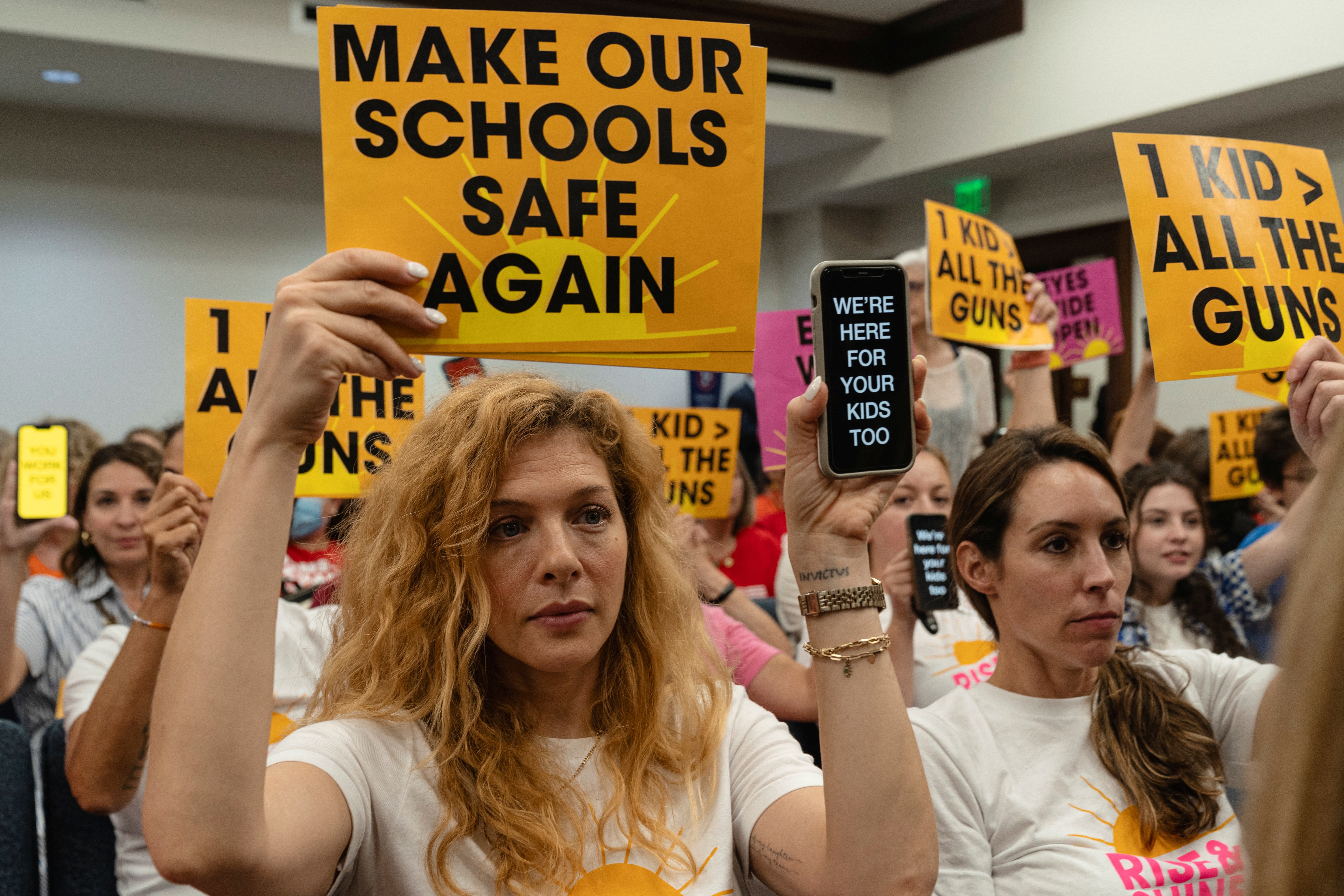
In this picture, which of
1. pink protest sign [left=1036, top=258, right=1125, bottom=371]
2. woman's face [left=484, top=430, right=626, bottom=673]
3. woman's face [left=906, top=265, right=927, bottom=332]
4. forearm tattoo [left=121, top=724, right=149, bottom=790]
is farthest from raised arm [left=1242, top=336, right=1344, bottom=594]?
pink protest sign [left=1036, top=258, right=1125, bottom=371]

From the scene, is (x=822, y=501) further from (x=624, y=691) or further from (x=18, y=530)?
(x=18, y=530)

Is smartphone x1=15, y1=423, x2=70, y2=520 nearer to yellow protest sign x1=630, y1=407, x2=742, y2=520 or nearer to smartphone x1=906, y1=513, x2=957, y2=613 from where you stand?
yellow protest sign x1=630, y1=407, x2=742, y2=520

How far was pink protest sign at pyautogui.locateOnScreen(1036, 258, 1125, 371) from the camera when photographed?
4.02 metres

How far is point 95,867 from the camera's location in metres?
2.14

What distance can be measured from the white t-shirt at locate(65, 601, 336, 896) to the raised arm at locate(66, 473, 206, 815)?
50 millimetres

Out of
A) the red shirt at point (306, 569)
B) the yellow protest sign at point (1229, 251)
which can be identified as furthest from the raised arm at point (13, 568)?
the yellow protest sign at point (1229, 251)

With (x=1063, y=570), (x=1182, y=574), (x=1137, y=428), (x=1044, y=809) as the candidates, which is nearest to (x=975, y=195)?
(x=1137, y=428)

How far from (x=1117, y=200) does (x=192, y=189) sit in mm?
5518

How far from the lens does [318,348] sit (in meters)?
1.03

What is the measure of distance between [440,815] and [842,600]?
52 cm

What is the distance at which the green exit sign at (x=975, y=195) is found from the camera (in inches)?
279

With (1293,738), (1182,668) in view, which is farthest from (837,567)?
(1182,668)

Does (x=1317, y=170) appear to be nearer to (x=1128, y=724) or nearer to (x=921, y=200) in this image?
(x=1128, y=724)

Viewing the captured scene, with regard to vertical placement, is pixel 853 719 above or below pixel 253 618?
below
